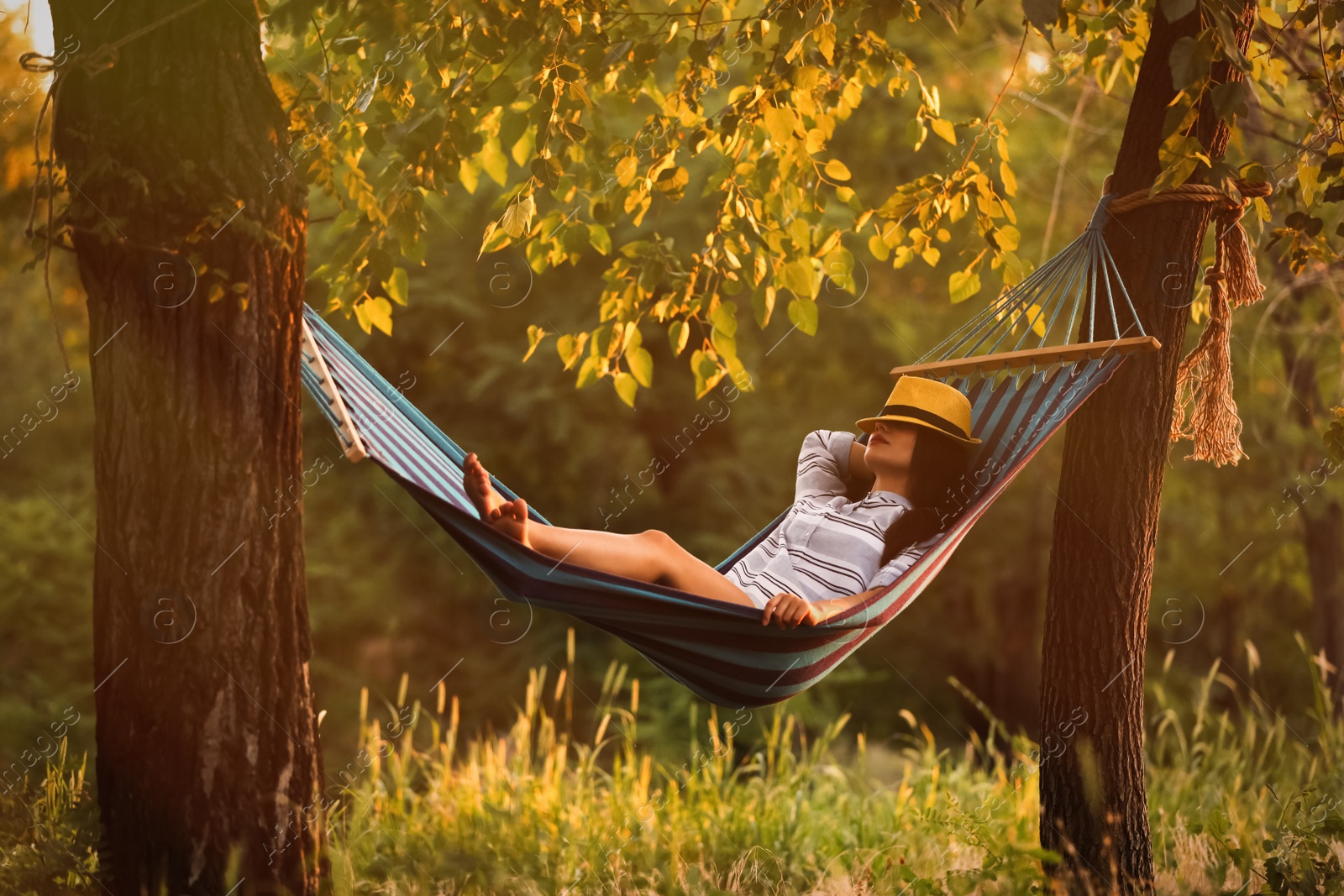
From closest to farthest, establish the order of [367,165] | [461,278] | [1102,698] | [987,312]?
[1102,698], [987,312], [367,165], [461,278]

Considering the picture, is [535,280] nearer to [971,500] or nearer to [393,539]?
[393,539]

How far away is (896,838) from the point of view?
105 inches

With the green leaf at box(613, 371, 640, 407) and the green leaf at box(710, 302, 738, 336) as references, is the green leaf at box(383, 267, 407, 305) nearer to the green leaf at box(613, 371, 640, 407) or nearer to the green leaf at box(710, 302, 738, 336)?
the green leaf at box(613, 371, 640, 407)

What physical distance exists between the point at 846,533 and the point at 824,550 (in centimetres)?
6

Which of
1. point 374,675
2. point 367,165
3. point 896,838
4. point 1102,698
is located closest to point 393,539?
point 374,675

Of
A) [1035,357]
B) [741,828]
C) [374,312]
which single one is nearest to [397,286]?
[374,312]

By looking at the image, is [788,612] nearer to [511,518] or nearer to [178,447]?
[511,518]

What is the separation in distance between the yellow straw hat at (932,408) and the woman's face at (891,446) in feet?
0.09

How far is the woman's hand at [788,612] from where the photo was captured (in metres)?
1.92

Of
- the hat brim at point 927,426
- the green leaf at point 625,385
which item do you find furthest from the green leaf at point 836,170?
the green leaf at point 625,385

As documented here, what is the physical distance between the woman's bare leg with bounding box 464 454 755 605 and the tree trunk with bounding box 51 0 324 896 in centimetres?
38

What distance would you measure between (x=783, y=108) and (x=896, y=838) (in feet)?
5.60

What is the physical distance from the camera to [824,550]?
238 cm

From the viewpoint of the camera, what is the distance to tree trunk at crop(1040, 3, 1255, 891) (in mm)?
2121
